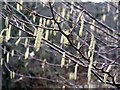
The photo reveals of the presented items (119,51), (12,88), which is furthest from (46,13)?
(119,51)

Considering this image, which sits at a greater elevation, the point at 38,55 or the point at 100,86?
the point at 38,55

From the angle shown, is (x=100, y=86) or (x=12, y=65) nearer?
(x=100, y=86)

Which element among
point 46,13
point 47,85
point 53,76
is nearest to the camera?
point 46,13

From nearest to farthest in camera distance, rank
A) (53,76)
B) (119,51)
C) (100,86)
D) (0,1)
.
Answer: (0,1) → (119,51) → (100,86) → (53,76)

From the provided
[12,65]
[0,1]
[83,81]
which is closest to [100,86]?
[83,81]

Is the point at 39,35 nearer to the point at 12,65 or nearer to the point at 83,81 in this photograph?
the point at 83,81

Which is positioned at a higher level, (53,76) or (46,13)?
(46,13)

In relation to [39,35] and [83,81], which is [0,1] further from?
[83,81]

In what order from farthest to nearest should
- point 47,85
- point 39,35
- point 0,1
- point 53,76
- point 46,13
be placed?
1. point 47,85
2. point 53,76
3. point 46,13
4. point 0,1
5. point 39,35

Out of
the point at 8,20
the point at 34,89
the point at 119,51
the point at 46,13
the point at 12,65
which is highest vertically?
the point at 46,13

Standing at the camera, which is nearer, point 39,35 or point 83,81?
point 39,35
